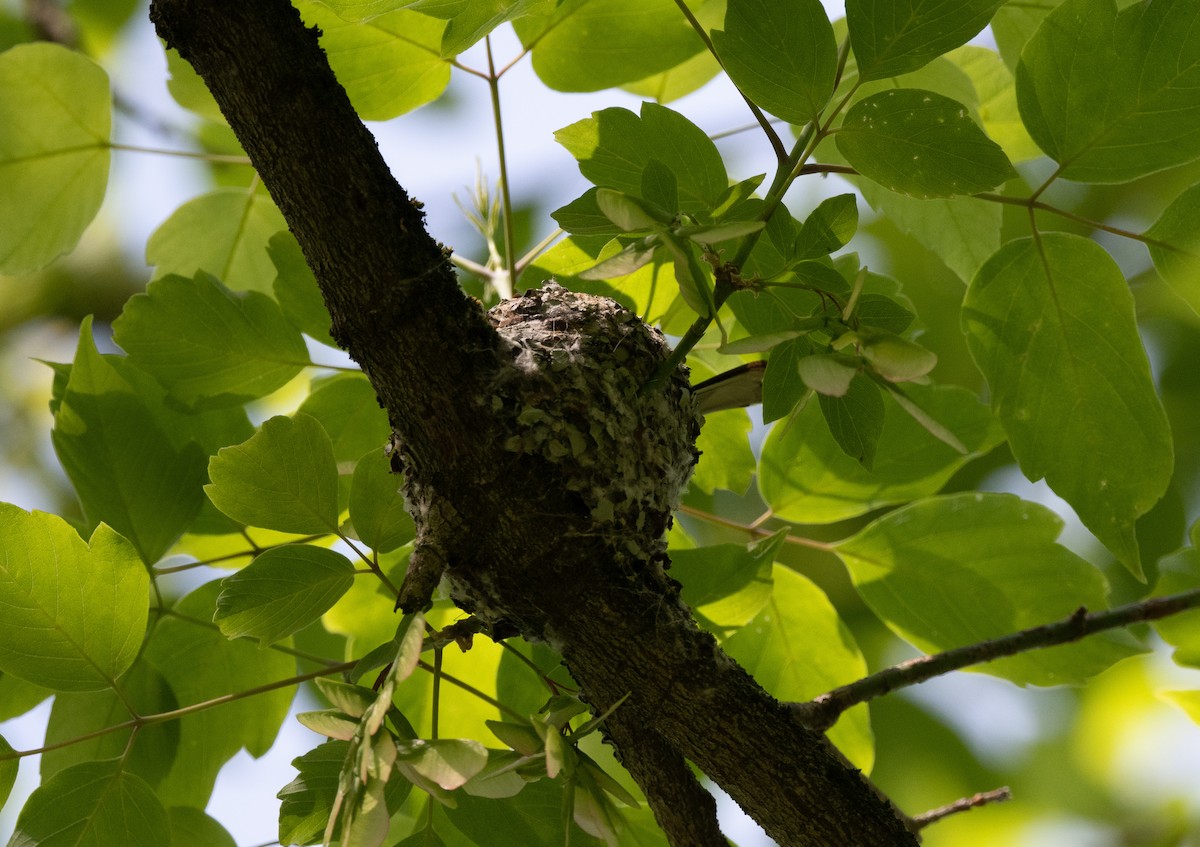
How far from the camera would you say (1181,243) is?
111 cm

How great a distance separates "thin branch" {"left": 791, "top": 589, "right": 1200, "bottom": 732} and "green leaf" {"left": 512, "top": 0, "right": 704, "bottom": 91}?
82cm

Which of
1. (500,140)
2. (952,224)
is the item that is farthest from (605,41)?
(952,224)

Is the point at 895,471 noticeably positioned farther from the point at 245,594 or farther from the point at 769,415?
the point at 245,594

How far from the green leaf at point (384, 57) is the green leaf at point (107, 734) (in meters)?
0.77

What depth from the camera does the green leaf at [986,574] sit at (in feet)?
4.24

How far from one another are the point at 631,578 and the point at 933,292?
196cm

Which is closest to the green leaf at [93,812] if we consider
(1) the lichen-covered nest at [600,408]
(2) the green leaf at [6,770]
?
(2) the green leaf at [6,770]

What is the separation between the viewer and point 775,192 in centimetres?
88

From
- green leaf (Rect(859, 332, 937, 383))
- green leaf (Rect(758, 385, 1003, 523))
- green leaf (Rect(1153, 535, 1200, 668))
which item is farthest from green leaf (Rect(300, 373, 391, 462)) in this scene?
green leaf (Rect(1153, 535, 1200, 668))

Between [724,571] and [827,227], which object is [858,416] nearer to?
[827,227]

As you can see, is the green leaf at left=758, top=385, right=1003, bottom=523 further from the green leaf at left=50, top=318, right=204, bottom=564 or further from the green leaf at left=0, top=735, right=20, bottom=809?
the green leaf at left=0, top=735, right=20, bottom=809

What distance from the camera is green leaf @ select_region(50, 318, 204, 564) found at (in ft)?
3.84

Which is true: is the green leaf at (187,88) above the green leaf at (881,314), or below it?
above

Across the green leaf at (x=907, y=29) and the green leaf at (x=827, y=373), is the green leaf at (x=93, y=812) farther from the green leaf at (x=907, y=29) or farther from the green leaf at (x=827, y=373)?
the green leaf at (x=907, y=29)
